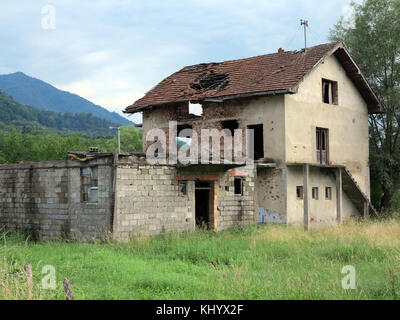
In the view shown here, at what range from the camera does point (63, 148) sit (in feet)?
196

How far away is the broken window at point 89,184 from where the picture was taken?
1645cm

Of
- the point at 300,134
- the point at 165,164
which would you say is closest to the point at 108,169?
the point at 165,164

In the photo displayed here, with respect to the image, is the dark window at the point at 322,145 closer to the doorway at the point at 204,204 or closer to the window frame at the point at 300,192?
the window frame at the point at 300,192

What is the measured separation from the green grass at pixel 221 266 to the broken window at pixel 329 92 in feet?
27.3

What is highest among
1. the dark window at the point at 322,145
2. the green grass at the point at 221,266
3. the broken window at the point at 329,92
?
the broken window at the point at 329,92

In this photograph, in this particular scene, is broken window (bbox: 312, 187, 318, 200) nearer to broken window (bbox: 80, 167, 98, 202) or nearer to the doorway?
the doorway

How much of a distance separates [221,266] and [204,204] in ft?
29.4

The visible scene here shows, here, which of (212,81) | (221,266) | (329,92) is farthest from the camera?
(212,81)

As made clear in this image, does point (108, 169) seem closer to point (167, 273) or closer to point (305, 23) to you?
point (167, 273)

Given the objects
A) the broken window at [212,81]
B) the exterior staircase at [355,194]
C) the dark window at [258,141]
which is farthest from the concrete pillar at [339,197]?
the broken window at [212,81]

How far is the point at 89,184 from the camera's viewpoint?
16703 millimetres

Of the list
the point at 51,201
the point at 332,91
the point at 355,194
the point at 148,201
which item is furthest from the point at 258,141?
the point at 51,201

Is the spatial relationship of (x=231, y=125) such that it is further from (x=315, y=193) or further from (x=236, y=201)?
(x=315, y=193)
